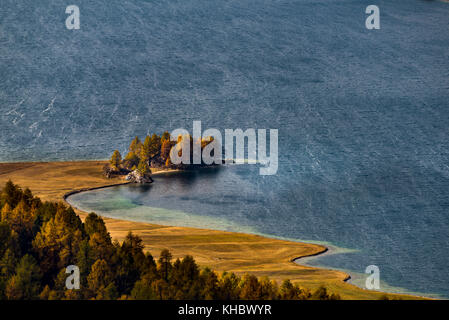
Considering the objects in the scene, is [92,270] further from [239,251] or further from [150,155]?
[150,155]

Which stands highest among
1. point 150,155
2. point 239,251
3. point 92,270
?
point 150,155

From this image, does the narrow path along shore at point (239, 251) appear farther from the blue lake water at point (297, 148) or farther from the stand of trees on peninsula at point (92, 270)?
the stand of trees on peninsula at point (92, 270)

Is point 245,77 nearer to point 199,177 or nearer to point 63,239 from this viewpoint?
point 199,177

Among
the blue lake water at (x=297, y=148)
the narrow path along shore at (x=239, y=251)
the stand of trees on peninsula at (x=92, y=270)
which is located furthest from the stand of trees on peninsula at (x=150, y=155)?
the stand of trees on peninsula at (x=92, y=270)

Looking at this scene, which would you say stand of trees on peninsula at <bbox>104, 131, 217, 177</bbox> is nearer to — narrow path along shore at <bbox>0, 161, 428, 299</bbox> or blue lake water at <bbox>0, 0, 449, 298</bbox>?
blue lake water at <bbox>0, 0, 449, 298</bbox>

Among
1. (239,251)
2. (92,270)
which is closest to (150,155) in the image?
(239,251)

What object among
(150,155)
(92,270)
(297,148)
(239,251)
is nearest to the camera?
(92,270)

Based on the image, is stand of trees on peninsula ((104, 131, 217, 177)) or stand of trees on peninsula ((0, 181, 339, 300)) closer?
stand of trees on peninsula ((0, 181, 339, 300))

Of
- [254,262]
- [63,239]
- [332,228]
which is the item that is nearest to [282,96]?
[332,228]

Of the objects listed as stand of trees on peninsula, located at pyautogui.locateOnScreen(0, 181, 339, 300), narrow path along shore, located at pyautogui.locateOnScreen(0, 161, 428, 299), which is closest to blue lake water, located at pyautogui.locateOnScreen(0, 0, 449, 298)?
narrow path along shore, located at pyautogui.locateOnScreen(0, 161, 428, 299)
